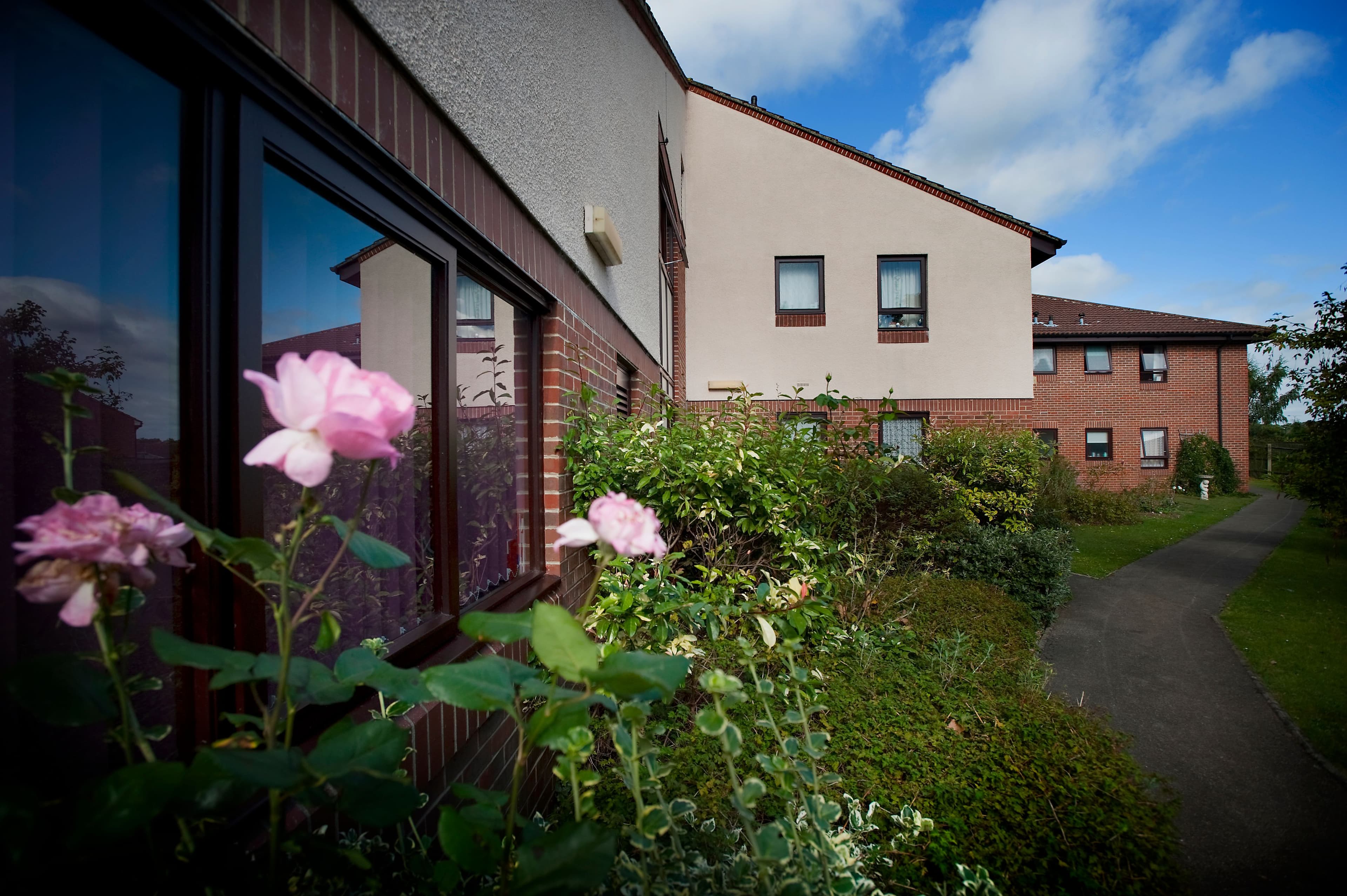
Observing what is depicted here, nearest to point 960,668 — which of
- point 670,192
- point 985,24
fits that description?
point 670,192

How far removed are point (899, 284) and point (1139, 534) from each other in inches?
327

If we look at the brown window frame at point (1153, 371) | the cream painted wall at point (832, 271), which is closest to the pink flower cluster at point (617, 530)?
the cream painted wall at point (832, 271)

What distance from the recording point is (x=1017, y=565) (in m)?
7.18

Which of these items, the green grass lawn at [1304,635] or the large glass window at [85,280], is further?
the green grass lawn at [1304,635]

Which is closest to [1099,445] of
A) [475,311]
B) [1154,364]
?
[1154,364]

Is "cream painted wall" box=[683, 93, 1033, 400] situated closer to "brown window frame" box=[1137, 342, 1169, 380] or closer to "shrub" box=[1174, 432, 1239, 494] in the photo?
"brown window frame" box=[1137, 342, 1169, 380]

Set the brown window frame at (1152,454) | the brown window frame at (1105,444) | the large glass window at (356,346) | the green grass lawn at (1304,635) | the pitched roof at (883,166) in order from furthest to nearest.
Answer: the brown window frame at (1152,454) < the brown window frame at (1105,444) < the pitched roof at (883,166) < the green grass lawn at (1304,635) < the large glass window at (356,346)

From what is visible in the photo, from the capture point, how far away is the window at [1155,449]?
22609 millimetres

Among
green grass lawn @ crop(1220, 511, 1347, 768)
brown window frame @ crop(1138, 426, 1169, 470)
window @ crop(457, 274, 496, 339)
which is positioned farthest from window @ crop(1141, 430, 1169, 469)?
Result: window @ crop(457, 274, 496, 339)

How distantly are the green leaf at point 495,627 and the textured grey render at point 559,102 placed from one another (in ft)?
5.81

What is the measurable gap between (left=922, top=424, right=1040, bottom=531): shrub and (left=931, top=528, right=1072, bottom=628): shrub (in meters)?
1.24

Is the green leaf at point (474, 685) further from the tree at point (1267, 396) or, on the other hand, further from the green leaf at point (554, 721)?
the tree at point (1267, 396)

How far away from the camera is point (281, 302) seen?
5.59 feet

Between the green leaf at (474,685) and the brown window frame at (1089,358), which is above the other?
the brown window frame at (1089,358)
